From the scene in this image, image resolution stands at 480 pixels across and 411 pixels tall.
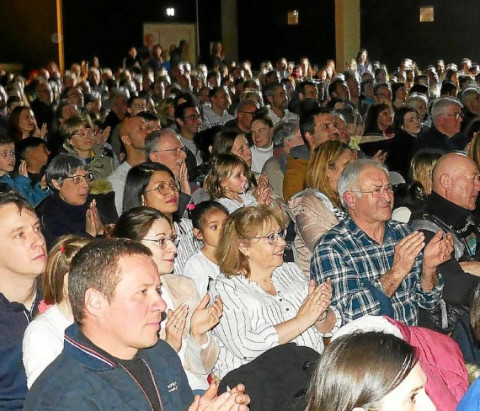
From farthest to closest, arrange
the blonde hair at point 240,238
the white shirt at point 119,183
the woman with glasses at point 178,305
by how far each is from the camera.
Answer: the white shirt at point 119,183, the blonde hair at point 240,238, the woman with glasses at point 178,305

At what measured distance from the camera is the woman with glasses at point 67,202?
5348mm

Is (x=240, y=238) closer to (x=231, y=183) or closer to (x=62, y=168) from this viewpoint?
(x=231, y=183)

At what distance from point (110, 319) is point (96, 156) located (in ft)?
16.6

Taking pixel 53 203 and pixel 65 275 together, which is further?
pixel 53 203

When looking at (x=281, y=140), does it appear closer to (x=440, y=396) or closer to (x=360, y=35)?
(x=440, y=396)

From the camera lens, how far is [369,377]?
2.18m

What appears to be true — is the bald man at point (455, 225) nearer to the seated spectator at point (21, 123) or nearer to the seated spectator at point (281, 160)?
the seated spectator at point (281, 160)

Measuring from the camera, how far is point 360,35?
61.6ft

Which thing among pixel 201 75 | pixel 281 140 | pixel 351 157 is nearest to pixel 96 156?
pixel 281 140

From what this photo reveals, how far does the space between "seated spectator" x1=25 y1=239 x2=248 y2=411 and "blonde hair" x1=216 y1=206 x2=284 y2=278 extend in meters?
1.29

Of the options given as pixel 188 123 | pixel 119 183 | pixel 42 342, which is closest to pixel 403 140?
pixel 188 123

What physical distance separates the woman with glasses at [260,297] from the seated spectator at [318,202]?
27.3 inches

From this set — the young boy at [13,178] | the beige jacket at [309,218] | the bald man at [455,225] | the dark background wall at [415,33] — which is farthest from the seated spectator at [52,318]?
the dark background wall at [415,33]

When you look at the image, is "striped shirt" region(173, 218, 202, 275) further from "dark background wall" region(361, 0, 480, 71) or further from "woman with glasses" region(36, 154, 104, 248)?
"dark background wall" region(361, 0, 480, 71)
